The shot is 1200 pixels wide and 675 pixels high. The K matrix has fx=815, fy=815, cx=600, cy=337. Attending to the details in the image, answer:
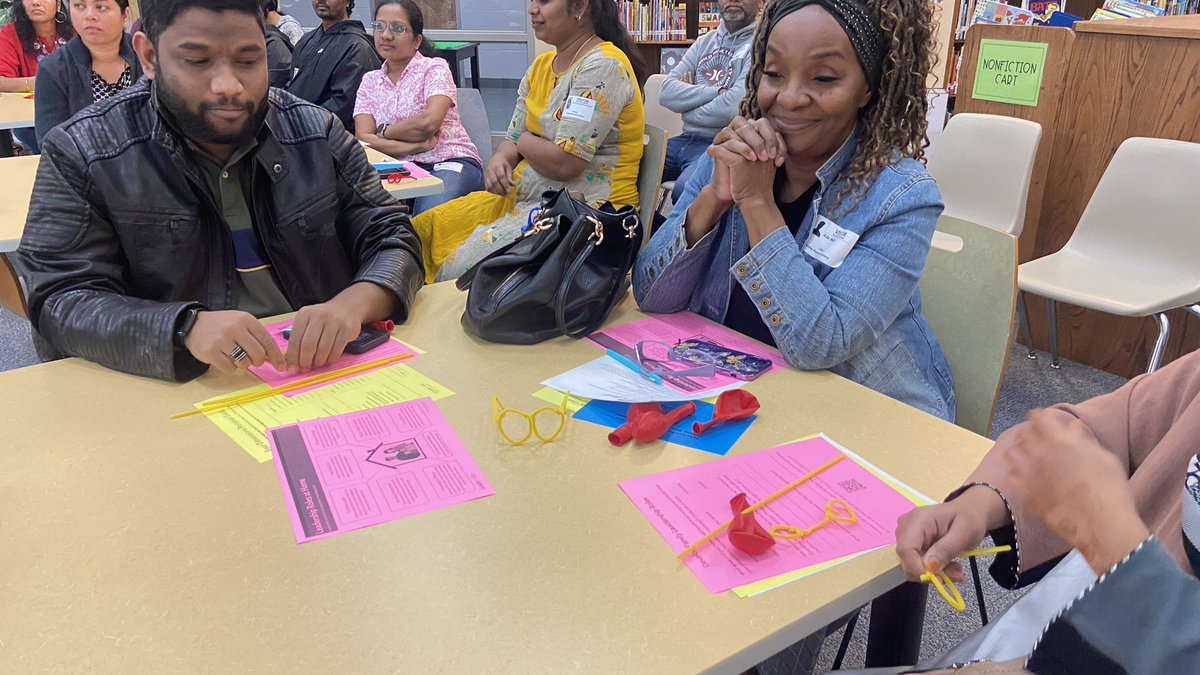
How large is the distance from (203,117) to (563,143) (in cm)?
138

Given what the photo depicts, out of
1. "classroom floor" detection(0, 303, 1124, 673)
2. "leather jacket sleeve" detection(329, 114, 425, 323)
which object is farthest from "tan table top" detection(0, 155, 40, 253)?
"classroom floor" detection(0, 303, 1124, 673)

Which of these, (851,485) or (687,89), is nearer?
(851,485)

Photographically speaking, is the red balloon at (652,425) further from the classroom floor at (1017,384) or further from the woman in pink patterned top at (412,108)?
the woman in pink patterned top at (412,108)

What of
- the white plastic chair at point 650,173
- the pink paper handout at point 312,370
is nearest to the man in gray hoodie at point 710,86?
the white plastic chair at point 650,173

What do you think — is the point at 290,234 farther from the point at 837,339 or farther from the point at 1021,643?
the point at 1021,643

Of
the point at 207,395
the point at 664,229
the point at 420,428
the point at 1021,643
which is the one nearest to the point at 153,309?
the point at 207,395

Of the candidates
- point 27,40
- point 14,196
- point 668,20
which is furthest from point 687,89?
point 27,40

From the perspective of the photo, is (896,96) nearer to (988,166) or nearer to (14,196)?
(988,166)

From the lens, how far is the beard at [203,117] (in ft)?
4.66

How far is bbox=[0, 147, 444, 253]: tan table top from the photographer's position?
6.68 feet

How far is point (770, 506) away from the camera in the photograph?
948 mm

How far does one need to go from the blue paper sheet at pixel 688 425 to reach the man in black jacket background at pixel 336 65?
357cm

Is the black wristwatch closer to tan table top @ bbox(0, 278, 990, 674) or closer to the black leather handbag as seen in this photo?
tan table top @ bbox(0, 278, 990, 674)

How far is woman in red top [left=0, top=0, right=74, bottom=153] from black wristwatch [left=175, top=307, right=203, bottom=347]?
171 inches
